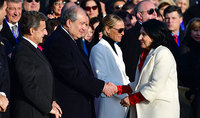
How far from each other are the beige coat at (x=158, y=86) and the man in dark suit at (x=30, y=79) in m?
1.13

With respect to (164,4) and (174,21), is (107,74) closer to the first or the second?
(174,21)

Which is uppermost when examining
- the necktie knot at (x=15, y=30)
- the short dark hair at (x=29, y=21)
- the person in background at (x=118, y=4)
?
the short dark hair at (x=29, y=21)

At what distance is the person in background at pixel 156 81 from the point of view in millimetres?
5348

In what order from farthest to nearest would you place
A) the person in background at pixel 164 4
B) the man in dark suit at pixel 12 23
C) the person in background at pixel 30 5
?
1. the person in background at pixel 164 4
2. the person in background at pixel 30 5
3. the man in dark suit at pixel 12 23

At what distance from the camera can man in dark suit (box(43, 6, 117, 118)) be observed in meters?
5.60

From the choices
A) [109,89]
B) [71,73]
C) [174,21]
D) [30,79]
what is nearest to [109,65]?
[109,89]

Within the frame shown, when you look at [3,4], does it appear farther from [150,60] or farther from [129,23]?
[129,23]

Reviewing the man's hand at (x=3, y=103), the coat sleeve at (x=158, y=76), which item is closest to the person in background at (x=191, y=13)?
the coat sleeve at (x=158, y=76)

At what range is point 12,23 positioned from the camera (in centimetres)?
725

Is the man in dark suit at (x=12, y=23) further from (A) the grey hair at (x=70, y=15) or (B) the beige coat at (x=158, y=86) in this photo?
(B) the beige coat at (x=158, y=86)

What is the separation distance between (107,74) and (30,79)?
168cm

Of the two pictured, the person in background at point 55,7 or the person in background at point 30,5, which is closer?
the person in background at point 30,5

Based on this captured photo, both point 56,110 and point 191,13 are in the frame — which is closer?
point 56,110

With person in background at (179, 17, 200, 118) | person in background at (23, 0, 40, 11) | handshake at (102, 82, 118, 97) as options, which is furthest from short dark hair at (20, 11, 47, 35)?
person in background at (23, 0, 40, 11)
